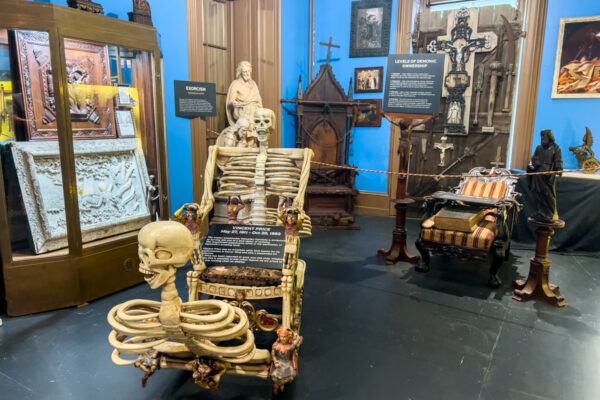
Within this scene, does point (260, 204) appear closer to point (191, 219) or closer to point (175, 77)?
point (191, 219)

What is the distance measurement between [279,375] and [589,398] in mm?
2037

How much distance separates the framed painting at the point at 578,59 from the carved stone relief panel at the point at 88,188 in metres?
6.13

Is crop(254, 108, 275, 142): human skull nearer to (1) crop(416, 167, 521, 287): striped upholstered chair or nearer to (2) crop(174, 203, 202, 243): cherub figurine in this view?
(2) crop(174, 203, 202, 243): cherub figurine

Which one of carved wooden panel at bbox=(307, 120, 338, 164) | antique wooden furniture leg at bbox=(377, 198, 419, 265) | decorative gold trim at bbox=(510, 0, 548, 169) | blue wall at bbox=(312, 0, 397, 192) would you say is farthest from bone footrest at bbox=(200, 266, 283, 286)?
decorative gold trim at bbox=(510, 0, 548, 169)

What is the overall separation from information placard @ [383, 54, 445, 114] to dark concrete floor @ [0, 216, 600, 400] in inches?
79.1

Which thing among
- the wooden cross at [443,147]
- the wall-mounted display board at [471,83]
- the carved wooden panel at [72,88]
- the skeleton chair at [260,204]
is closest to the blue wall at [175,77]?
the carved wooden panel at [72,88]

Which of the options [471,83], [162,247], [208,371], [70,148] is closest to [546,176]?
[471,83]

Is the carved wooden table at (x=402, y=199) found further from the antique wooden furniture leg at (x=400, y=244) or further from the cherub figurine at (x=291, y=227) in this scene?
the cherub figurine at (x=291, y=227)

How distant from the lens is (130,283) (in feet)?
13.9

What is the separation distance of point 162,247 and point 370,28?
266 inches

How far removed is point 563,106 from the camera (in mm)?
6121

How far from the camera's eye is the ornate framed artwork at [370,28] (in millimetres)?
7184

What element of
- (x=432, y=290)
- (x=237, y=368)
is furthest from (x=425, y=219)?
(x=237, y=368)

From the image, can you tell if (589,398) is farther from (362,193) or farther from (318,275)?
(362,193)
